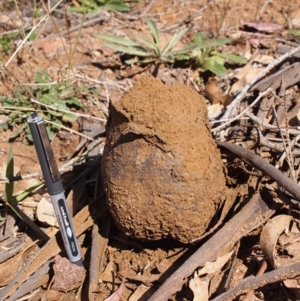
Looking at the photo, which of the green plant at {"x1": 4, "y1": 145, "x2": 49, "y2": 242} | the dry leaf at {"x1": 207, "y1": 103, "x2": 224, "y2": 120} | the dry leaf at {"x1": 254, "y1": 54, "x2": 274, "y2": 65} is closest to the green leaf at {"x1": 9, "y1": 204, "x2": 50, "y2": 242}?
the green plant at {"x1": 4, "y1": 145, "x2": 49, "y2": 242}

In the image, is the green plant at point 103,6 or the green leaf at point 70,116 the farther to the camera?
the green plant at point 103,6

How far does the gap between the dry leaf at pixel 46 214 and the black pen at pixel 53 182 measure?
14.6 inches

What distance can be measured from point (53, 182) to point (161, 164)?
42 cm

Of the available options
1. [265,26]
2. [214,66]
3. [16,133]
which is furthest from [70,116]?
[265,26]

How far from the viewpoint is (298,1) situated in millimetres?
3904

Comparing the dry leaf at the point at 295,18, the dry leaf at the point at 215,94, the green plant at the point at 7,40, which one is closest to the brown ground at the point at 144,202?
the dry leaf at the point at 215,94

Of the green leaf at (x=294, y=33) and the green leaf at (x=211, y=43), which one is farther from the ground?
the green leaf at (x=211, y=43)

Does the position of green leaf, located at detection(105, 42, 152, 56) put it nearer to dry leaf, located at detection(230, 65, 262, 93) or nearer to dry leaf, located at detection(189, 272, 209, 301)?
dry leaf, located at detection(230, 65, 262, 93)

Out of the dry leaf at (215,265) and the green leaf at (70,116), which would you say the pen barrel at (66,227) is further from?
the green leaf at (70,116)

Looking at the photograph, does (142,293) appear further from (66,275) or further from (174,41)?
(174,41)

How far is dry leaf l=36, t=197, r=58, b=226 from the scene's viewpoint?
257cm

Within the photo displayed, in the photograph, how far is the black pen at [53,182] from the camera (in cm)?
193

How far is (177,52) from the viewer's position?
3354 millimetres

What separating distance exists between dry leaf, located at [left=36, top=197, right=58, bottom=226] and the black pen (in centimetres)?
37
